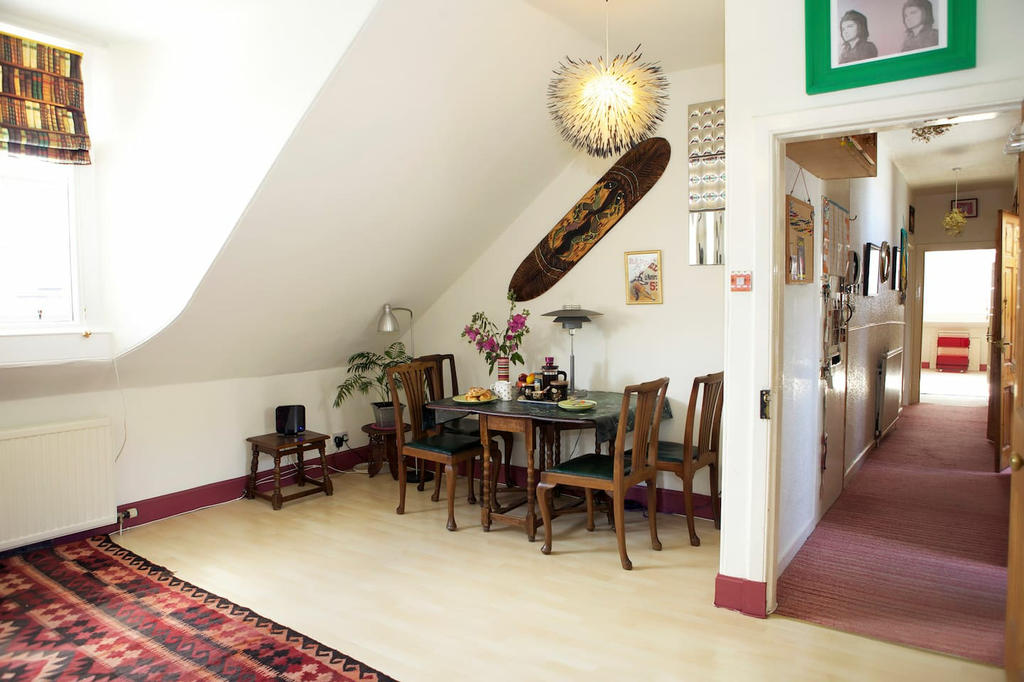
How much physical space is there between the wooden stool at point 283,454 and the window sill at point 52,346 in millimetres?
1099

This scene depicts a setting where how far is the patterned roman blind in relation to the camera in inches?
131

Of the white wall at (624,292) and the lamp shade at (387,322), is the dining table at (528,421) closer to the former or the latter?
the white wall at (624,292)

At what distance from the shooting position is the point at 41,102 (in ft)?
11.4

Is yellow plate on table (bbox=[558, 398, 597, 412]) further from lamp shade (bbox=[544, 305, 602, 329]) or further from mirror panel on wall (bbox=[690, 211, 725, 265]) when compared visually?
mirror panel on wall (bbox=[690, 211, 725, 265])

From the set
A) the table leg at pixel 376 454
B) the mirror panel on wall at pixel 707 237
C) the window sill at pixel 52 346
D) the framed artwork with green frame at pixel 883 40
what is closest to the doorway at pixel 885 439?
the mirror panel on wall at pixel 707 237

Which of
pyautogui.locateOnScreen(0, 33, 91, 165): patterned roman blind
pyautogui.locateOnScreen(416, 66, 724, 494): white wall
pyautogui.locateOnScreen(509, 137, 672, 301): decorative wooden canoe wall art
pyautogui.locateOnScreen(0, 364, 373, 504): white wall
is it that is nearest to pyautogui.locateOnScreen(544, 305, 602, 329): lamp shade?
pyautogui.locateOnScreen(416, 66, 724, 494): white wall

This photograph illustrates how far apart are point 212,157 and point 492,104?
1507 millimetres

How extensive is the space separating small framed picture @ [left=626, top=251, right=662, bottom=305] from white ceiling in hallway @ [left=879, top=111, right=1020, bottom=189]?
172 cm

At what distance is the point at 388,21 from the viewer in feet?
9.17

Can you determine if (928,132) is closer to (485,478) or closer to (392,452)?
(485,478)

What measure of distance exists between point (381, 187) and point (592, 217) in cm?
149

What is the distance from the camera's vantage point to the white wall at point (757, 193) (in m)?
2.51

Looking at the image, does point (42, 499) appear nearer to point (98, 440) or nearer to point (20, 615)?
point (98, 440)

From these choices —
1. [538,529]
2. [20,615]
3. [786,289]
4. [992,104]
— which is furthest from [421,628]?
[992,104]
